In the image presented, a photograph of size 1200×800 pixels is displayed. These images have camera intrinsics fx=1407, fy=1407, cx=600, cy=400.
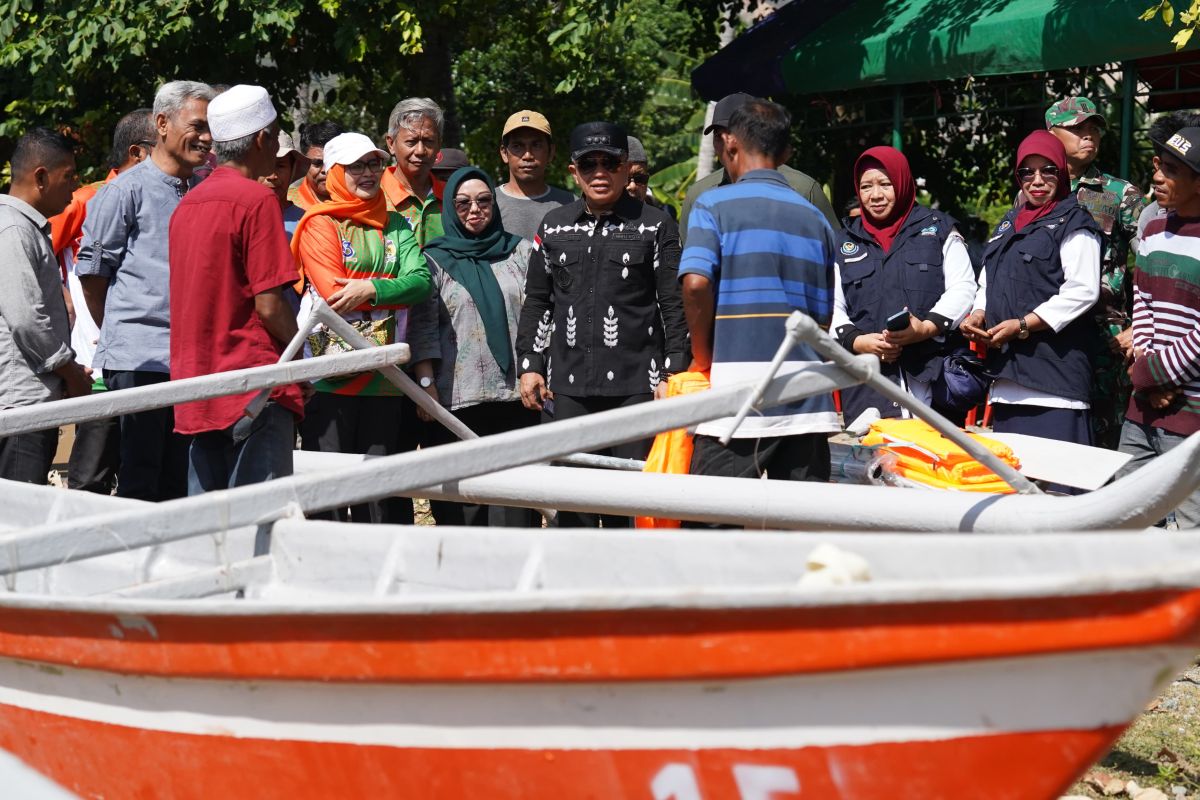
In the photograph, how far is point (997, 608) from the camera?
8.34 feet

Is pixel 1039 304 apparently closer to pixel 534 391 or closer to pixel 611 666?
pixel 534 391

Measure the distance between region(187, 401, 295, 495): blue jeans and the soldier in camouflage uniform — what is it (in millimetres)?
3138

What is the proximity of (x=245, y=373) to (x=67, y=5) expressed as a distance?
6884 mm

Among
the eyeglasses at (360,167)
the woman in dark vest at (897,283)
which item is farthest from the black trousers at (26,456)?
the woman in dark vest at (897,283)

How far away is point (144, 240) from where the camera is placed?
17.1 ft

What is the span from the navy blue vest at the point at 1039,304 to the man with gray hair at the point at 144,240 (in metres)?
3.12

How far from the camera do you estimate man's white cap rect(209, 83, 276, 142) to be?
4.36 meters

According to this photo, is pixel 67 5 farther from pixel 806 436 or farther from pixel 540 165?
Result: pixel 806 436

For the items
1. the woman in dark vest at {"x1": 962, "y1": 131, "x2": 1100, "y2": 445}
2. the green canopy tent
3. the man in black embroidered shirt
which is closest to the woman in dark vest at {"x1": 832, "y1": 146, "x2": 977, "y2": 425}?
the woman in dark vest at {"x1": 962, "y1": 131, "x2": 1100, "y2": 445}

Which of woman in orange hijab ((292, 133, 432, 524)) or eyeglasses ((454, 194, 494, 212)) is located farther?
eyeglasses ((454, 194, 494, 212))

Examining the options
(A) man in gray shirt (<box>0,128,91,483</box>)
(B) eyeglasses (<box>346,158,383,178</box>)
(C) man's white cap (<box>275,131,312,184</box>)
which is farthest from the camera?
(C) man's white cap (<box>275,131,312,184</box>)

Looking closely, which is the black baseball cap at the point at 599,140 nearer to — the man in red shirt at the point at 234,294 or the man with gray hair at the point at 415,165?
the man with gray hair at the point at 415,165

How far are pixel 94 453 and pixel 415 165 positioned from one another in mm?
1804

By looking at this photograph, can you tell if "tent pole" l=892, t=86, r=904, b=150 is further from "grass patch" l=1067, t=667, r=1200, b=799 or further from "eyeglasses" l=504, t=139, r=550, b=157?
"grass patch" l=1067, t=667, r=1200, b=799
